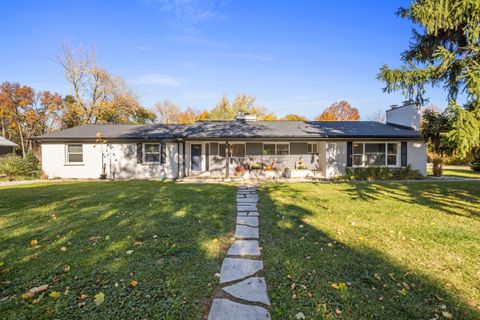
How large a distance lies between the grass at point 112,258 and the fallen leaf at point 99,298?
0.04m

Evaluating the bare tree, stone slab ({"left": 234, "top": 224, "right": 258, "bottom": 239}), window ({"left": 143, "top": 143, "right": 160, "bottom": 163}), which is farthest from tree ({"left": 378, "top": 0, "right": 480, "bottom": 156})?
the bare tree

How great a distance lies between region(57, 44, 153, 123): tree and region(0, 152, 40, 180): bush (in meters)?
14.8

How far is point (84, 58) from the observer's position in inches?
1066

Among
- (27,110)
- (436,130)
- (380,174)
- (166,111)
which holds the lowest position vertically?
(380,174)

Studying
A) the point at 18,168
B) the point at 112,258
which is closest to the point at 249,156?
the point at 112,258

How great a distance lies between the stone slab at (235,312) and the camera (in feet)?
7.29

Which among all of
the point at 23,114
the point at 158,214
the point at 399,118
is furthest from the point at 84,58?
the point at 399,118

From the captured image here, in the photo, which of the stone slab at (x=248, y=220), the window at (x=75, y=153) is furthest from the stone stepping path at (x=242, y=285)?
the window at (x=75, y=153)

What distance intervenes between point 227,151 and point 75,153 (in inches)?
375

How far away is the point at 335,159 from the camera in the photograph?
14133 millimetres

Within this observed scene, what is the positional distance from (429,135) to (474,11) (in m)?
4.55

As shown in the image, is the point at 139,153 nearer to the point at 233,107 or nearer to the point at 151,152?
the point at 151,152

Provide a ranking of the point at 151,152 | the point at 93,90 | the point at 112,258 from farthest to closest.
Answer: the point at 93,90, the point at 151,152, the point at 112,258

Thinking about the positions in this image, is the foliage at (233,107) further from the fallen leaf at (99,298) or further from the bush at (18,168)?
the fallen leaf at (99,298)
